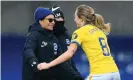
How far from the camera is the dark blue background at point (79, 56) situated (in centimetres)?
1193

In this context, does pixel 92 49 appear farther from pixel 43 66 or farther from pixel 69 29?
pixel 69 29

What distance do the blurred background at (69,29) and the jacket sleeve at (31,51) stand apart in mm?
4832

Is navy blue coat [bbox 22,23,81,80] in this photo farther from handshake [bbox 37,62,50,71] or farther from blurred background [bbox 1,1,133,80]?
blurred background [bbox 1,1,133,80]

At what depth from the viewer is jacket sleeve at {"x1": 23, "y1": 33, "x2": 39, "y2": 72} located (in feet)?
22.1

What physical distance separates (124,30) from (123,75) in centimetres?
84

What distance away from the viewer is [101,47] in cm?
638

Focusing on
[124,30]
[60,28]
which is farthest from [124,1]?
[60,28]

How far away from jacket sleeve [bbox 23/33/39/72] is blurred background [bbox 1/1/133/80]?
4.83 meters

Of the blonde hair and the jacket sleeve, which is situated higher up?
the blonde hair

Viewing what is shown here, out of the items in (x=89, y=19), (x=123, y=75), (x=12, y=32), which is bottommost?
(x=123, y=75)

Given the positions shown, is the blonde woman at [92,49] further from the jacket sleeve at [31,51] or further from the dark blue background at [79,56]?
the dark blue background at [79,56]

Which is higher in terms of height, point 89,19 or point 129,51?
point 89,19

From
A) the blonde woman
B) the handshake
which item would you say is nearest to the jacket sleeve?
the handshake

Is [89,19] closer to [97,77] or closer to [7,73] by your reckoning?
[97,77]
